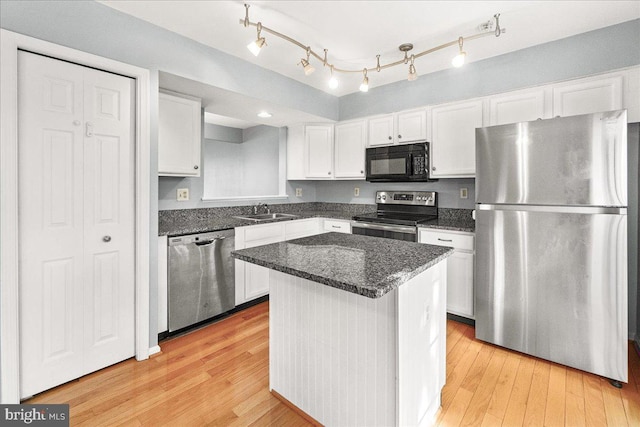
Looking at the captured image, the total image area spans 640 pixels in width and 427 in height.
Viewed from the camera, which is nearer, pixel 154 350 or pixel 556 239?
pixel 556 239

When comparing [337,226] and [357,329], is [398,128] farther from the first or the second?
[357,329]

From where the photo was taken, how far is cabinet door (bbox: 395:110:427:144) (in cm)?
322

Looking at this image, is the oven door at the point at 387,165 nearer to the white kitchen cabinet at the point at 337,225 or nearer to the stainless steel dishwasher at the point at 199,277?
the white kitchen cabinet at the point at 337,225

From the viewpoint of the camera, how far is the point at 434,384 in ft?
5.36

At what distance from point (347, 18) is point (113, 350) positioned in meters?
2.88

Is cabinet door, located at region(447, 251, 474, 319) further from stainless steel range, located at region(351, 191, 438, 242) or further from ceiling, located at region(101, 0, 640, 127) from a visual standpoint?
ceiling, located at region(101, 0, 640, 127)

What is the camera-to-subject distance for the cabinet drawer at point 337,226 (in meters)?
3.60

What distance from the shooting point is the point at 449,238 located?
2.78 metres

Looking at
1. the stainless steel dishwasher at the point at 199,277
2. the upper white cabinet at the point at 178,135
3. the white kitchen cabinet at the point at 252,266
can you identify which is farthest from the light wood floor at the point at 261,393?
the upper white cabinet at the point at 178,135

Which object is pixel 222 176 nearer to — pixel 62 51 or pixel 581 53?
pixel 62 51

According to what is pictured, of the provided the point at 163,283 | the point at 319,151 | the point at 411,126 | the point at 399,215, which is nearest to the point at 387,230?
the point at 399,215

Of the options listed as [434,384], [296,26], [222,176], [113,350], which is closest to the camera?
[434,384]

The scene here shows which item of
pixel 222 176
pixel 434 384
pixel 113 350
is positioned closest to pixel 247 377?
pixel 113 350

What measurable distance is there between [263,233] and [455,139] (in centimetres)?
215
